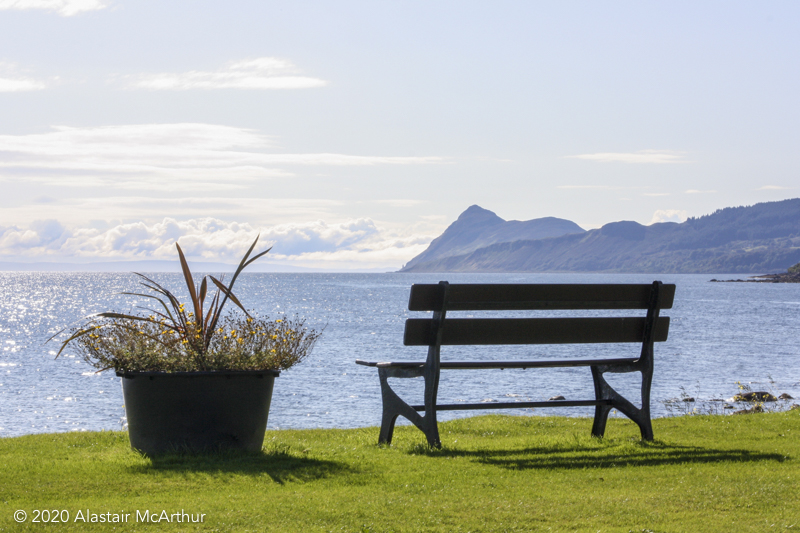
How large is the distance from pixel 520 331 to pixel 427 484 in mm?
2252

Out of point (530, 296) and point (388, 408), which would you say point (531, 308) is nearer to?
point (530, 296)

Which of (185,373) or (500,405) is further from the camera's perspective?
(500,405)

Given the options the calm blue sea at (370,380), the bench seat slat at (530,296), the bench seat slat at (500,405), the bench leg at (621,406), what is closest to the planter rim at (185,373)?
the bench seat slat at (530,296)

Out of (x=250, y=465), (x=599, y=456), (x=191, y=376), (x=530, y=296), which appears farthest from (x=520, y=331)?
(x=191, y=376)

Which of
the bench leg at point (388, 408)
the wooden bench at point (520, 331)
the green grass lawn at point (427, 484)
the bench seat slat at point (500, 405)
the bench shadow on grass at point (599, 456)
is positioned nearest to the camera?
the green grass lawn at point (427, 484)

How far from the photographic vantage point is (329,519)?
14.1 feet

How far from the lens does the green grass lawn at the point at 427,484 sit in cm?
430

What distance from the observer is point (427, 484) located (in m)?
5.23

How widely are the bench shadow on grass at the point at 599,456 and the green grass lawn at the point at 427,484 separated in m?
0.02

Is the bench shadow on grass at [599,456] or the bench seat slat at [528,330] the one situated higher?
the bench seat slat at [528,330]

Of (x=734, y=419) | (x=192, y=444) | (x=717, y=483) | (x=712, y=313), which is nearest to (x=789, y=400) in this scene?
(x=734, y=419)

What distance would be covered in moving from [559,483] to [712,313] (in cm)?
7717

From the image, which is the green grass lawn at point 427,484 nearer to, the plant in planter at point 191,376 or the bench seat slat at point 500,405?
the plant in planter at point 191,376

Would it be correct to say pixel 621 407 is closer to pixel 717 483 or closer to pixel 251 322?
pixel 717 483
